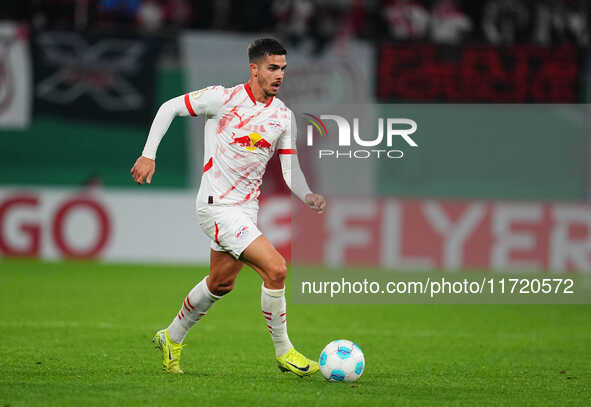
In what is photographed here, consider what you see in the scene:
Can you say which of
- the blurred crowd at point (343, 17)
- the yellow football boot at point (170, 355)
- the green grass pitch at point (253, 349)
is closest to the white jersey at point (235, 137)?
the yellow football boot at point (170, 355)

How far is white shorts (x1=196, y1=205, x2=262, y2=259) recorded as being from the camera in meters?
6.30

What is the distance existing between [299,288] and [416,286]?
60.2 inches

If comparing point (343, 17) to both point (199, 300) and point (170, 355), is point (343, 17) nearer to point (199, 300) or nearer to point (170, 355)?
point (199, 300)

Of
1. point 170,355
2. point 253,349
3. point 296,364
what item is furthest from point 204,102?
point 253,349

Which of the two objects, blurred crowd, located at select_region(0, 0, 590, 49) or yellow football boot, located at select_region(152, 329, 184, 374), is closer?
yellow football boot, located at select_region(152, 329, 184, 374)

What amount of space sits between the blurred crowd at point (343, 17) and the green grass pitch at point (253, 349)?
14.6 ft

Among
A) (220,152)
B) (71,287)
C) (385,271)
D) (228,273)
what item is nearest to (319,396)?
(228,273)

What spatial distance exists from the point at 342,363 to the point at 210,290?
980mm

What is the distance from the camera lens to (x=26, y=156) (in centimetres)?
1580

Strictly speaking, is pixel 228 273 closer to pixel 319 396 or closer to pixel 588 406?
→ pixel 319 396

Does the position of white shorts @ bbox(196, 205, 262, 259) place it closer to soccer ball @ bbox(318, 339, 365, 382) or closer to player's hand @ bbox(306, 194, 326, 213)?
player's hand @ bbox(306, 194, 326, 213)

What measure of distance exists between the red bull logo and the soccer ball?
1352mm

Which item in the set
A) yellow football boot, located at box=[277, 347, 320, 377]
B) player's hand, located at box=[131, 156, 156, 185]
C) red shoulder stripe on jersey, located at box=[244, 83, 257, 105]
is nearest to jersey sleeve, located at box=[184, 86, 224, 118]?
red shoulder stripe on jersey, located at box=[244, 83, 257, 105]

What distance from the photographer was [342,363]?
20.7ft
